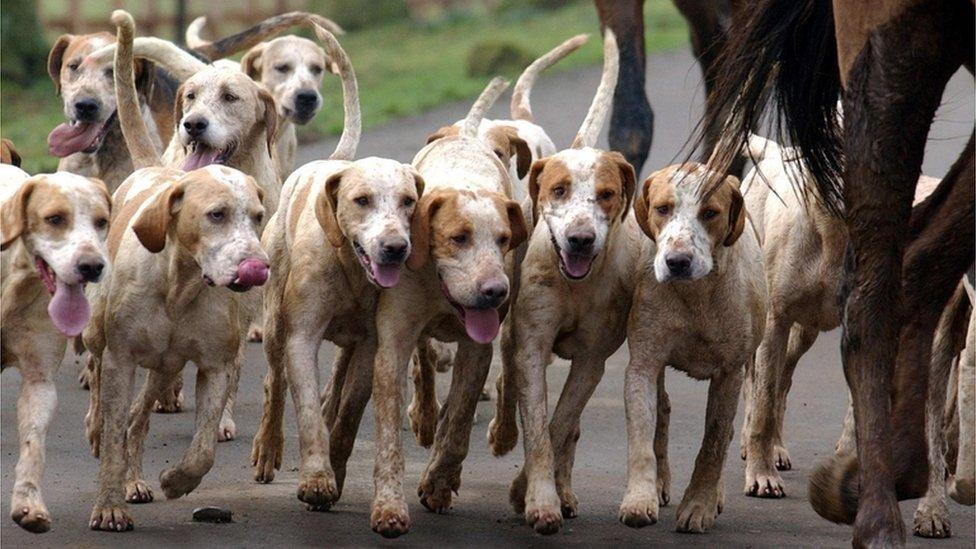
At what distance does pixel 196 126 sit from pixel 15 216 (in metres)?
1.84

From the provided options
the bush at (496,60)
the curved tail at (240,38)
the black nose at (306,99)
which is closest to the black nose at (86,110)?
the curved tail at (240,38)

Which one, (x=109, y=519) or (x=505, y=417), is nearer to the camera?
(x=109, y=519)

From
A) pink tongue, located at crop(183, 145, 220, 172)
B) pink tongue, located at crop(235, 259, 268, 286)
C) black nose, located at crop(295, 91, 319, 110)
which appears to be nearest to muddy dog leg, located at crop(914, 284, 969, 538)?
pink tongue, located at crop(235, 259, 268, 286)

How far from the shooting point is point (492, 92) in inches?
351

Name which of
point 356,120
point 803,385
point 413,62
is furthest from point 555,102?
point 356,120

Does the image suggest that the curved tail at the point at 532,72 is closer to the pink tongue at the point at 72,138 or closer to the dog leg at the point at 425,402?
the dog leg at the point at 425,402

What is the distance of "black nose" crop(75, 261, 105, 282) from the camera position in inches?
268

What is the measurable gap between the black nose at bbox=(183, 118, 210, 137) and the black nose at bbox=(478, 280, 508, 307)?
218 centimetres

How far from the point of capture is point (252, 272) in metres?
6.96

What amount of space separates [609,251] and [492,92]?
1.63 m

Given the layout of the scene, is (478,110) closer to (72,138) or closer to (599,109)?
(599,109)

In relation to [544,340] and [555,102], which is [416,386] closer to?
[544,340]

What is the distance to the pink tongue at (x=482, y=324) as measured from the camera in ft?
23.1

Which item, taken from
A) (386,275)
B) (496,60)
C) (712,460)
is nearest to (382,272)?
(386,275)
